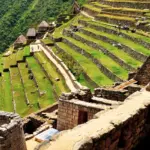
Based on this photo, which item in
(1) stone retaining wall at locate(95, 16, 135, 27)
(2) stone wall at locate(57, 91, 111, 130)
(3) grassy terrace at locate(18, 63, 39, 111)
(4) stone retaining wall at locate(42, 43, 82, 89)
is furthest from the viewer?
(1) stone retaining wall at locate(95, 16, 135, 27)

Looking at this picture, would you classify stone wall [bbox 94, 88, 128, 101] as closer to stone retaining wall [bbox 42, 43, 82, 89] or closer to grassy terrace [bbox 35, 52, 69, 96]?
stone retaining wall [bbox 42, 43, 82, 89]

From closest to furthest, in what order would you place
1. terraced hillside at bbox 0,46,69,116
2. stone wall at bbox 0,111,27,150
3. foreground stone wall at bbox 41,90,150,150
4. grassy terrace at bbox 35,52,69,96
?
foreground stone wall at bbox 41,90,150,150
stone wall at bbox 0,111,27,150
terraced hillside at bbox 0,46,69,116
grassy terrace at bbox 35,52,69,96

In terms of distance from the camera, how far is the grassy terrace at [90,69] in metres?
26.4

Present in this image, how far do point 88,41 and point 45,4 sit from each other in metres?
51.8

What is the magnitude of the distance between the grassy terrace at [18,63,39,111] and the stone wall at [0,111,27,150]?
14.3 metres

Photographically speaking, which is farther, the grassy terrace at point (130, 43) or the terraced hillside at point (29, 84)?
the grassy terrace at point (130, 43)

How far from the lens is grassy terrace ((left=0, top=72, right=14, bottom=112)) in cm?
2812

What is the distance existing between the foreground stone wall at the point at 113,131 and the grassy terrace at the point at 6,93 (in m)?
20.6

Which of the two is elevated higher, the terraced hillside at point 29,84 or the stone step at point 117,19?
the stone step at point 117,19

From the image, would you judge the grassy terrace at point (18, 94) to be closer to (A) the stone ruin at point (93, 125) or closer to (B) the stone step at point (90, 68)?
(B) the stone step at point (90, 68)

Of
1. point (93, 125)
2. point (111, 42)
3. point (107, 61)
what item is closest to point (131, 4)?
point (111, 42)

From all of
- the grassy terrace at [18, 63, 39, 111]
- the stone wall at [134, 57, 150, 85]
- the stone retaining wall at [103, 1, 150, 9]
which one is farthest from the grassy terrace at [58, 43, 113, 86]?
the stone wall at [134, 57, 150, 85]

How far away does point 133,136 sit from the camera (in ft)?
23.3

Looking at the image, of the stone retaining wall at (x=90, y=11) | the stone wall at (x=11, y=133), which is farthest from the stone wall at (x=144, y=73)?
the stone retaining wall at (x=90, y=11)
